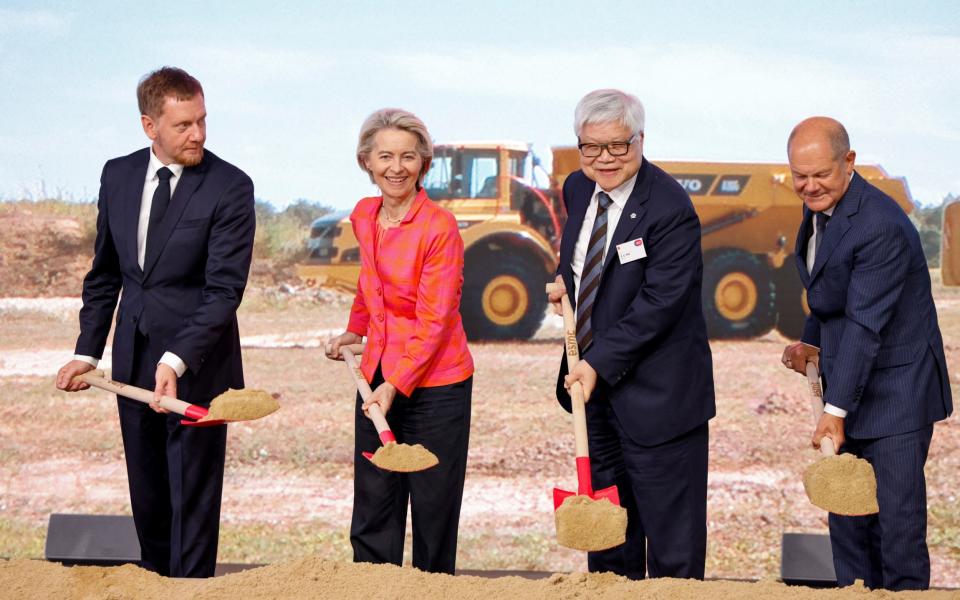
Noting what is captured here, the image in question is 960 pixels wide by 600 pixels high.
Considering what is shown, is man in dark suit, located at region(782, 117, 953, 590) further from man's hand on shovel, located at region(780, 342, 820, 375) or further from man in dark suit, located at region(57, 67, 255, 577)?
man in dark suit, located at region(57, 67, 255, 577)

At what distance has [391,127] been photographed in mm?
2479

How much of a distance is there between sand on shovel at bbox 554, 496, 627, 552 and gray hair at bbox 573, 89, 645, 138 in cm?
86

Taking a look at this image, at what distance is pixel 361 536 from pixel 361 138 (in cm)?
99

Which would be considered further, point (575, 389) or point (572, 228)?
point (572, 228)

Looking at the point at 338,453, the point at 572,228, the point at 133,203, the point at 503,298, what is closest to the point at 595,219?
the point at 572,228

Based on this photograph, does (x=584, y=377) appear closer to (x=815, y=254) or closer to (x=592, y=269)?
(x=592, y=269)

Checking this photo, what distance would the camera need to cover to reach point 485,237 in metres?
5.81

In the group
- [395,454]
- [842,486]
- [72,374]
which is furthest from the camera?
[72,374]

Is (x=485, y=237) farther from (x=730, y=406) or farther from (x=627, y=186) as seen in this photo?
(x=627, y=186)

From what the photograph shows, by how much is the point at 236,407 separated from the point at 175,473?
32cm

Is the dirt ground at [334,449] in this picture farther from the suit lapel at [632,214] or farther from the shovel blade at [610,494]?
the suit lapel at [632,214]

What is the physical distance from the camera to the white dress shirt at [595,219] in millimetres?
2447

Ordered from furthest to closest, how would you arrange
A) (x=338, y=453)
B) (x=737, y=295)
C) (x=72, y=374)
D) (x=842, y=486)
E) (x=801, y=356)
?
(x=737, y=295) → (x=338, y=453) → (x=72, y=374) → (x=801, y=356) → (x=842, y=486)

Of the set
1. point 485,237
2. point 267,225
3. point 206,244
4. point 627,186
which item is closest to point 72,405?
point 267,225
